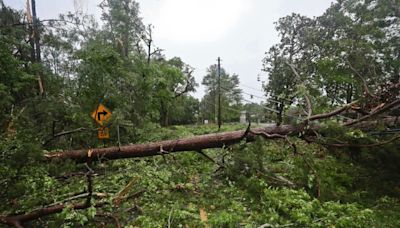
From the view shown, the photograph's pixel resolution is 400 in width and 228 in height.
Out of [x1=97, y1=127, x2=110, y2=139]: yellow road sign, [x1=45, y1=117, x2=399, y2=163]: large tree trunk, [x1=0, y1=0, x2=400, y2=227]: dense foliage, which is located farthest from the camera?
[x1=97, y1=127, x2=110, y2=139]: yellow road sign

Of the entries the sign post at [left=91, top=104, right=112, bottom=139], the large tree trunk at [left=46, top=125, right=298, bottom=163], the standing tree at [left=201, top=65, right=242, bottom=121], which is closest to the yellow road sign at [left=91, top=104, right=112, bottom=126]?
the sign post at [left=91, top=104, right=112, bottom=139]

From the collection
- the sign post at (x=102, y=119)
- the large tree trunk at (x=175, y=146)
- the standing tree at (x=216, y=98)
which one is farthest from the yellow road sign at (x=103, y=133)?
the standing tree at (x=216, y=98)

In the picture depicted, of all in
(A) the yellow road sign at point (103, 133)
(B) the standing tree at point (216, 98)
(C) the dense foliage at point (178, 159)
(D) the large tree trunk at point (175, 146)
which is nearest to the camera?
(C) the dense foliage at point (178, 159)

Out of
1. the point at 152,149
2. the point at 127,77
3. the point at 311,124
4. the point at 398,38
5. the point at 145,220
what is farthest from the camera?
the point at 398,38

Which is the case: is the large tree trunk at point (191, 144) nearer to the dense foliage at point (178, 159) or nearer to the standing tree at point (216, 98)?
the dense foliage at point (178, 159)

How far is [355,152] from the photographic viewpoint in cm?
372

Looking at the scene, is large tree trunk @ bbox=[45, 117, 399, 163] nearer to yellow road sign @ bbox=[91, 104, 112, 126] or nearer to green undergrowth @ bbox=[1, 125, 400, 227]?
green undergrowth @ bbox=[1, 125, 400, 227]

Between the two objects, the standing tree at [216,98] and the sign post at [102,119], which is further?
the standing tree at [216,98]

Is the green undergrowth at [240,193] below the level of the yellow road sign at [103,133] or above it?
below

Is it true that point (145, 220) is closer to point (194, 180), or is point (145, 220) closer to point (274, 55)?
point (194, 180)

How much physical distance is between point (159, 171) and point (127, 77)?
152 inches

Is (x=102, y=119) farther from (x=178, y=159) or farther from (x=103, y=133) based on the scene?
(x=178, y=159)

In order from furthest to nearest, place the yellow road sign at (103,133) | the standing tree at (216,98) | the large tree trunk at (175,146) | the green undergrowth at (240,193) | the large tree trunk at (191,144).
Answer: the standing tree at (216,98) → the yellow road sign at (103,133) → the large tree trunk at (175,146) → the large tree trunk at (191,144) → the green undergrowth at (240,193)

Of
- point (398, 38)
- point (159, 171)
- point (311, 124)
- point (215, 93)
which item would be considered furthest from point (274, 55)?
Answer: point (215, 93)
